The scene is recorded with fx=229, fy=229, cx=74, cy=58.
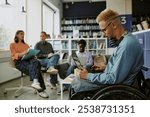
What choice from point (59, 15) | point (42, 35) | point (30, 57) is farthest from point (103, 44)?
point (59, 15)

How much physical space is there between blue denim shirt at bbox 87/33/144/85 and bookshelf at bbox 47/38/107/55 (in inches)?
139

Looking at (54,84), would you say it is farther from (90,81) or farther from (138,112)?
(138,112)

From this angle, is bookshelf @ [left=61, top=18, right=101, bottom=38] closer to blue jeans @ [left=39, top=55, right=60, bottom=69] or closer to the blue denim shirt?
blue jeans @ [left=39, top=55, right=60, bottom=69]

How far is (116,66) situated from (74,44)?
368cm

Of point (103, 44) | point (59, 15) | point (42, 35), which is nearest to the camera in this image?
point (42, 35)

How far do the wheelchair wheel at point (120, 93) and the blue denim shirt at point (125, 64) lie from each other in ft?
0.17

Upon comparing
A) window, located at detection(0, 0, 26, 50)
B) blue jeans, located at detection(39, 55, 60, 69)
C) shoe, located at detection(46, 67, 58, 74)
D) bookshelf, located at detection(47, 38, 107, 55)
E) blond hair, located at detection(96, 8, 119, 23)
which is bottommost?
shoe, located at detection(46, 67, 58, 74)

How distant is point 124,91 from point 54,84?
2584 mm

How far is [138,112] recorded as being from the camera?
1.00 meters

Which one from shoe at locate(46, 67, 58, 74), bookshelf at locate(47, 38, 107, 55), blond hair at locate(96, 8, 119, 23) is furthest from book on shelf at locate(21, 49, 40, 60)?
blond hair at locate(96, 8, 119, 23)

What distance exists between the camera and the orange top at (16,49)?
3.23m

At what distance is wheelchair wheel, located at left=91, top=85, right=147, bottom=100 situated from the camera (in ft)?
3.63

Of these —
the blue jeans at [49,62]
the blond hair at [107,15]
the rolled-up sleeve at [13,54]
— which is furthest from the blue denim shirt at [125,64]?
the blue jeans at [49,62]

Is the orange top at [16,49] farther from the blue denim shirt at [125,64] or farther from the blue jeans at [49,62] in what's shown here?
the blue denim shirt at [125,64]
